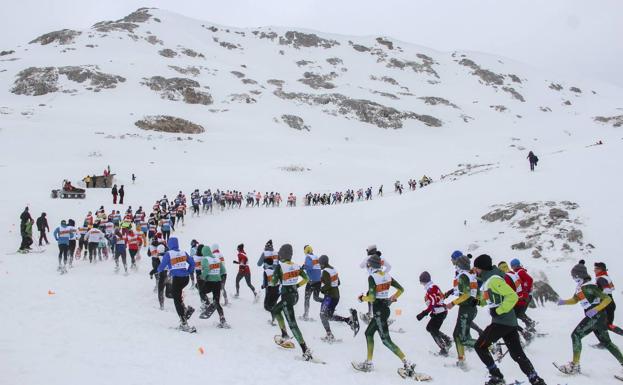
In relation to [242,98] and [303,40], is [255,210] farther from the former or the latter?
[303,40]

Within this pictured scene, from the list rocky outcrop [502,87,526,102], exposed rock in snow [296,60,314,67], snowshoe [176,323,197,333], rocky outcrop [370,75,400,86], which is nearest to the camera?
snowshoe [176,323,197,333]

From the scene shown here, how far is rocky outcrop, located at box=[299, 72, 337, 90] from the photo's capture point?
299 feet

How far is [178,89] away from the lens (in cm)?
7069

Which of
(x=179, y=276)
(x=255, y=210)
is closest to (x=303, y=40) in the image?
(x=255, y=210)

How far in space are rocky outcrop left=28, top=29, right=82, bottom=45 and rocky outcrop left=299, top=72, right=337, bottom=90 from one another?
46670 millimetres

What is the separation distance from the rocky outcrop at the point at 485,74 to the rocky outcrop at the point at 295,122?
203ft

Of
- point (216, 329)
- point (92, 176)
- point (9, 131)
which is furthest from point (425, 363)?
point (9, 131)

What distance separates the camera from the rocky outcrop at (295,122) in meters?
68.6

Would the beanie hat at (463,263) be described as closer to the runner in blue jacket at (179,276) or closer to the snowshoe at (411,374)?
the snowshoe at (411,374)

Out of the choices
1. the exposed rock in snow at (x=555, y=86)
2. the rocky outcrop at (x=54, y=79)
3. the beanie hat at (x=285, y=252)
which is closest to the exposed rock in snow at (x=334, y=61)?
the rocky outcrop at (x=54, y=79)

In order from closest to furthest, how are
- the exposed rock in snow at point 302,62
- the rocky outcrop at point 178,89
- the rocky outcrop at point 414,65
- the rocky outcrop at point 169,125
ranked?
the rocky outcrop at point 169,125 → the rocky outcrop at point 178,89 → the exposed rock in snow at point 302,62 → the rocky outcrop at point 414,65

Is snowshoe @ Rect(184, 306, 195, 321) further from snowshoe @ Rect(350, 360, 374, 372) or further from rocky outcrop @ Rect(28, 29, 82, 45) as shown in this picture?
rocky outcrop @ Rect(28, 29, 82, 45)

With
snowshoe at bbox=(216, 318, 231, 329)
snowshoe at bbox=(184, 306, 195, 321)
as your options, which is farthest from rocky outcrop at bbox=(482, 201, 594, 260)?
snowshoe at bbox=(184, 306, 195, 321)

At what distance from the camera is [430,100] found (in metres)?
90.7
